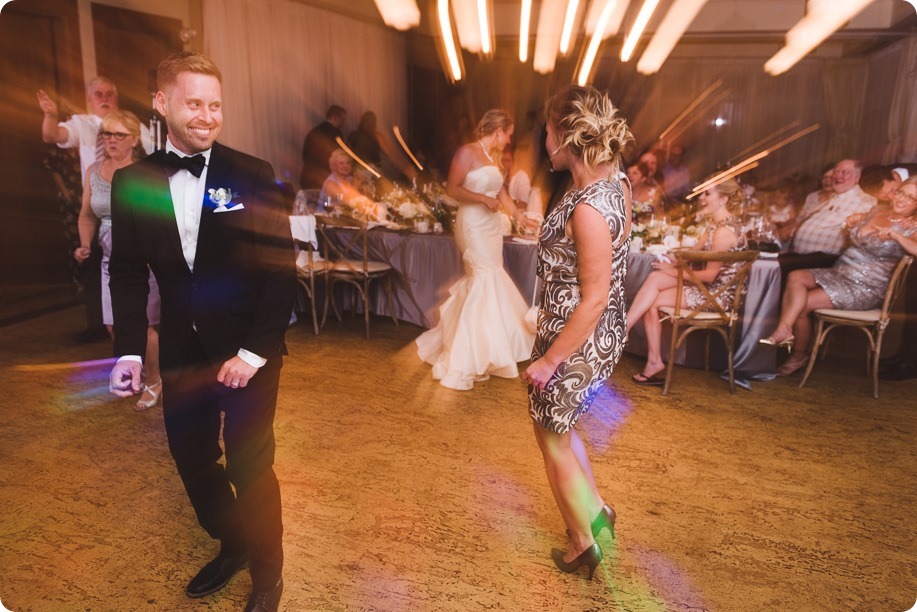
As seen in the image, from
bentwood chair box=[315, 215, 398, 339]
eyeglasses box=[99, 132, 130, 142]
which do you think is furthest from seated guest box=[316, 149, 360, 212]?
eyeglasses box=[99, 132, 130, 142]

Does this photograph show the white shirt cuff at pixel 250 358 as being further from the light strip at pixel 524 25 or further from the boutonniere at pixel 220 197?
the light strip at pixel 524 25

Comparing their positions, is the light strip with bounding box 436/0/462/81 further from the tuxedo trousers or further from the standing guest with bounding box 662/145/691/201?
the tuxedo trousers

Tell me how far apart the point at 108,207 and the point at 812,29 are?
32.1ft

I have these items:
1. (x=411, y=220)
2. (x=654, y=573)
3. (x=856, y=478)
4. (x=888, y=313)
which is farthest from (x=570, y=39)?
(x=654, y=573)


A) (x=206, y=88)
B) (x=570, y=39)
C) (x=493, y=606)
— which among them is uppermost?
(x=570, y=39)

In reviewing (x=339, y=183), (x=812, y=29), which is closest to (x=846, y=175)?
(x=339, y=183)

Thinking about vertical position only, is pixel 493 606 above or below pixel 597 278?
below

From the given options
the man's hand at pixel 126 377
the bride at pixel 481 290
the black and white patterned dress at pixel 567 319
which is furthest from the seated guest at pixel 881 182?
the man's hand at pixel 126 377

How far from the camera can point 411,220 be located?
5.29 metres

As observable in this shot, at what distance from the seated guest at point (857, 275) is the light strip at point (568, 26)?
19.0ft

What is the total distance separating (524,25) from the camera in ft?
32.4

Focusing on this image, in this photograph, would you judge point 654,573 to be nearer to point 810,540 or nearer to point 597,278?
point 810,540

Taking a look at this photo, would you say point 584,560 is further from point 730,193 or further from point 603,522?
point 730,193

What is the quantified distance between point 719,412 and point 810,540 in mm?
1258
